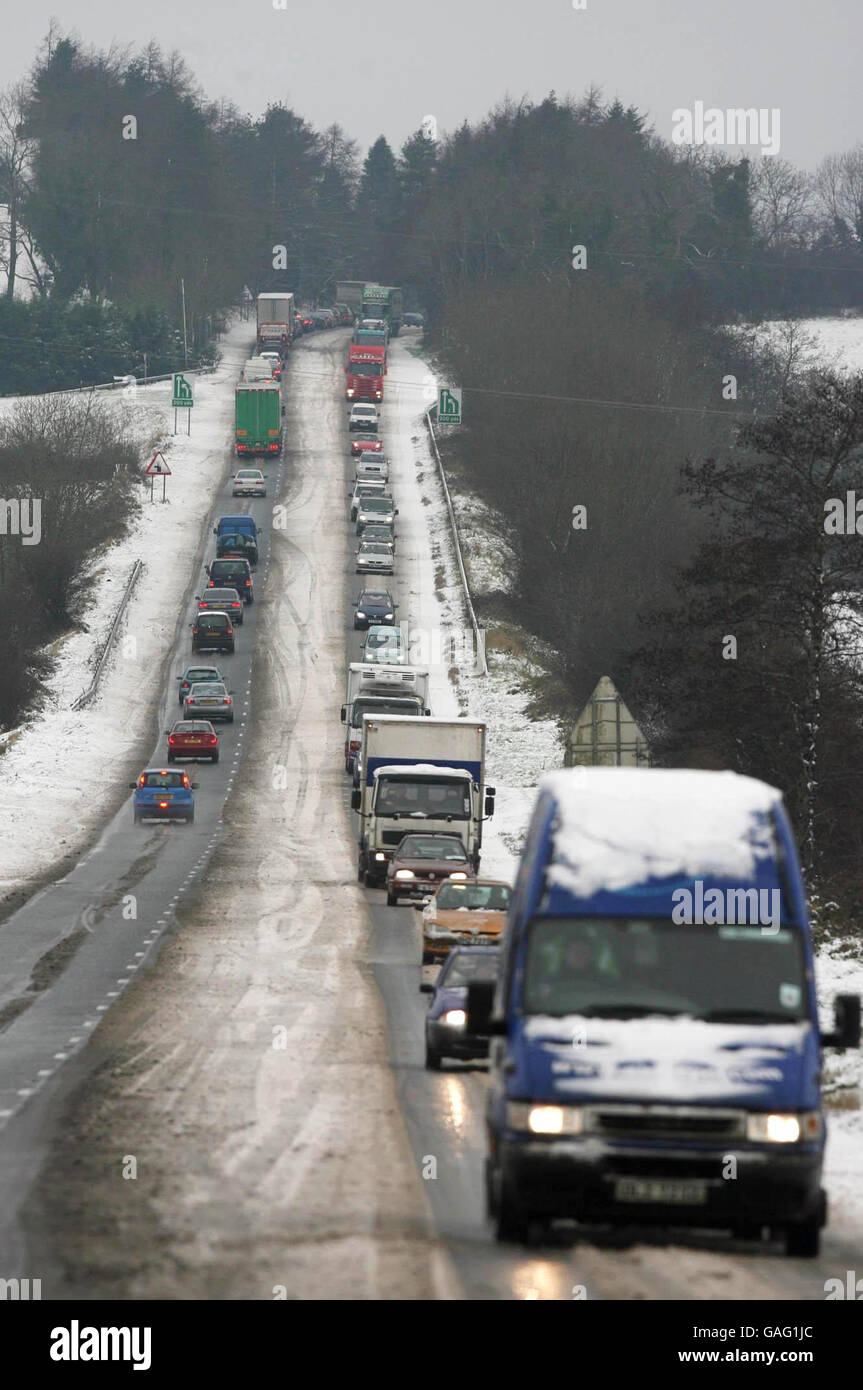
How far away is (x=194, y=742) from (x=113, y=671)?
A: 15338 millimetres

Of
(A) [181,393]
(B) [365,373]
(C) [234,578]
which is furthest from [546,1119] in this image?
(B) [365,373]

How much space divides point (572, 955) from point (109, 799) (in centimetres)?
3991

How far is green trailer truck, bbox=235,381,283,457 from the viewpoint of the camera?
103 m

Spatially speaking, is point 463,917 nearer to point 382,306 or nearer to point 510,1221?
point 510,1221

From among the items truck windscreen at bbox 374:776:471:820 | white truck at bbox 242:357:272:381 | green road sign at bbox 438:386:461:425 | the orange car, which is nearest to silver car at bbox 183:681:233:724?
truck windscreen at bbox 374:776:471:820

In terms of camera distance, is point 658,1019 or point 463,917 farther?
point 463,917

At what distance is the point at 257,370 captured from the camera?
123m

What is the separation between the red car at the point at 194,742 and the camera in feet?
183

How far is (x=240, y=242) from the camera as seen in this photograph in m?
158

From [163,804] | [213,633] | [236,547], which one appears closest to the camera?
[163,804]

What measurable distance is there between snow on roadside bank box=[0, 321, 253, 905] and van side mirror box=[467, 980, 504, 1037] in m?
23.5

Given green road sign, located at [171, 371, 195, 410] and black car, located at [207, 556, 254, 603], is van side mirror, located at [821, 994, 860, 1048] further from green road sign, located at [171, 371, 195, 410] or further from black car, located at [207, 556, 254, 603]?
green road sign, located at [171, 371, 195, 410]

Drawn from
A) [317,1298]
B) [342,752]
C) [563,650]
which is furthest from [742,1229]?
[563,650]
